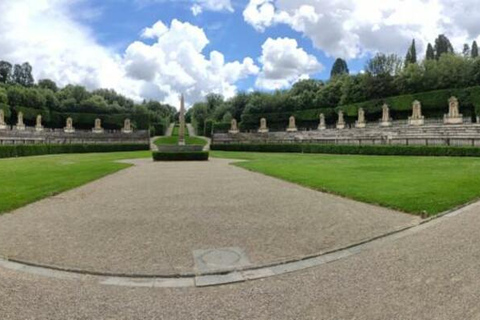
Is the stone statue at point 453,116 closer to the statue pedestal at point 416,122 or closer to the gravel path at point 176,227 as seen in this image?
the statue pedestal at point 416,122

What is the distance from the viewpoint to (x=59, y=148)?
4688cm

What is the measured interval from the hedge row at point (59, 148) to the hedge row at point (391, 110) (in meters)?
34.0

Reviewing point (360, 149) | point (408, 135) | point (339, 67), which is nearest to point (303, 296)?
point (360, 149)

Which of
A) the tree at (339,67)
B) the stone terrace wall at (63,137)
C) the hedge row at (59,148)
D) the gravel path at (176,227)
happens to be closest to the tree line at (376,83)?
the tree at (339,67)

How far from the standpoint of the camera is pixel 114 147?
53531 millimetres

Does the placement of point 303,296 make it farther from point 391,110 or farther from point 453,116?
point 391,110

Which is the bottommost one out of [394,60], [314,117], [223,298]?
[223,298]

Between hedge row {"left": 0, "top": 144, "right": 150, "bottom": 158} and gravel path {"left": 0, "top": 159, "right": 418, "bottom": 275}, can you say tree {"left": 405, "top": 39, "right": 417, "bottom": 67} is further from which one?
gravel path {"left": 0, "top": 159, "right": 418, "bottom": 275}

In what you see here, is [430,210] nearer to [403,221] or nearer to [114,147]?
[403,221]

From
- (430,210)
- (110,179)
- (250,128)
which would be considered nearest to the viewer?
(430,210)

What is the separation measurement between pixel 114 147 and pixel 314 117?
39.9m

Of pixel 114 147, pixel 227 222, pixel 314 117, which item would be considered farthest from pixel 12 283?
pixel 314 117

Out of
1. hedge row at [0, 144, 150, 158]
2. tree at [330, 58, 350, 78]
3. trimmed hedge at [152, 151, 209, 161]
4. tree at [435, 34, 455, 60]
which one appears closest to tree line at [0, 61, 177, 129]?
hedge row at [0, 144, 150, 158]

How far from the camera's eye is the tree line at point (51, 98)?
257 ft
